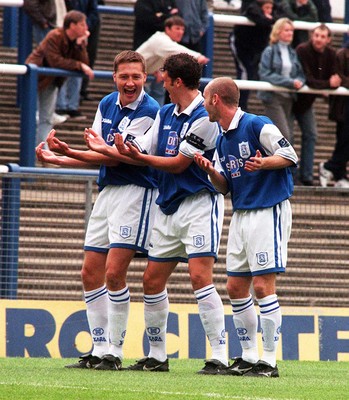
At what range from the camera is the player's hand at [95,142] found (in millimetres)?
9977

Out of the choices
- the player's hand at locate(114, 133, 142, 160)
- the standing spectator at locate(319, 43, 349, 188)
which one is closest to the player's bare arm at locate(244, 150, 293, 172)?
the player's hand at locate(114, 133, 142, 160)

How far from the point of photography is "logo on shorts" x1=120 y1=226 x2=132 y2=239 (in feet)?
33.6

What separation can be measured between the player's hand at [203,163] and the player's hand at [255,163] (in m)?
0.30

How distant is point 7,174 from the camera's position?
13.1 meters

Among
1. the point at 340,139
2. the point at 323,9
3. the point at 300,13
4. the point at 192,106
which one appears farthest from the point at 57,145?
the point at 323,9

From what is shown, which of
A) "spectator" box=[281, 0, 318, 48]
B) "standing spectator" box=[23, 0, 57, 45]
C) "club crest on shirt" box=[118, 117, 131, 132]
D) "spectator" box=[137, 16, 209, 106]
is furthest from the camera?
"spectator" box=[281, 0, 318, 48]

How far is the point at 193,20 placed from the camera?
16672 mm

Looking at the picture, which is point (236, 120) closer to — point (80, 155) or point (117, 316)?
point (80, 155)

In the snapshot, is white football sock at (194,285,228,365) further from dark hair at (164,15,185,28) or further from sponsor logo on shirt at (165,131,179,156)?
dark hair at (164,15,185,28)

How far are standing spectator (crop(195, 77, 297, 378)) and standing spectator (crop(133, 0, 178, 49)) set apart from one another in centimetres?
650

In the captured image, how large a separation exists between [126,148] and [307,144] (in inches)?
272

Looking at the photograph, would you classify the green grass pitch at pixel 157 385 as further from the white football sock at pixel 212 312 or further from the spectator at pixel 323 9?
the spectator at pixel 323 9

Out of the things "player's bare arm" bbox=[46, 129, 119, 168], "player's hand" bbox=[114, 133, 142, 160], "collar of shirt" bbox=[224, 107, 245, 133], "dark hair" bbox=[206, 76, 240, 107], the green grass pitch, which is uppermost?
"dark hair" bbox=[206, 76, 240, 107]

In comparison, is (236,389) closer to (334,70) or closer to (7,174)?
(7,174)
